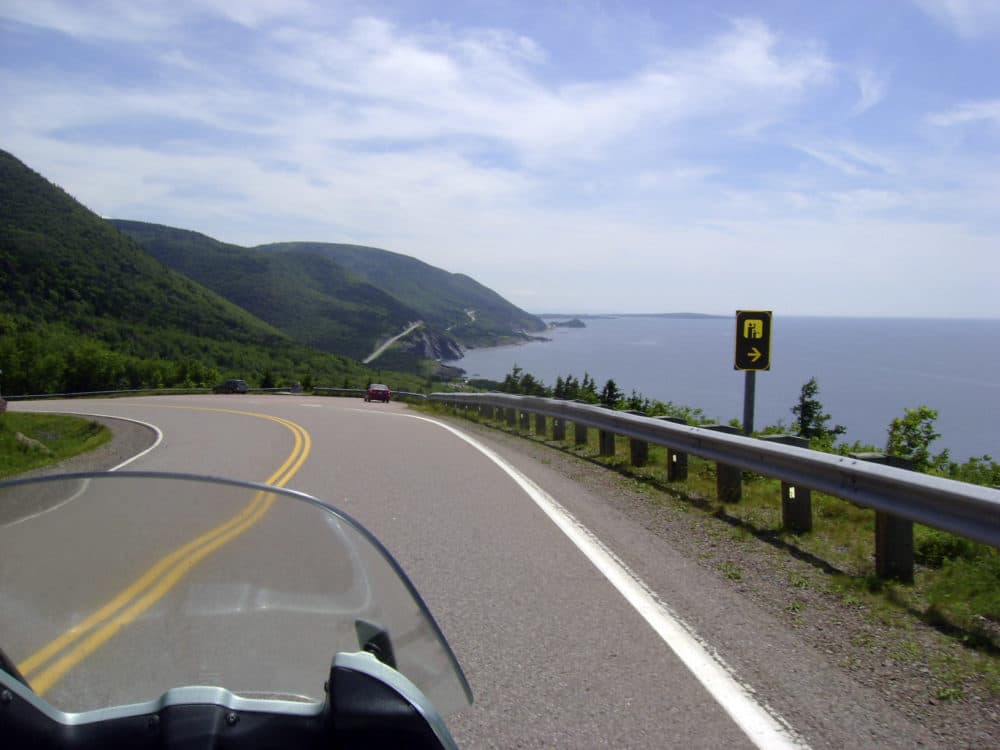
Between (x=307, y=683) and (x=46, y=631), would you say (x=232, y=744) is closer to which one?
(x=307, y=683)

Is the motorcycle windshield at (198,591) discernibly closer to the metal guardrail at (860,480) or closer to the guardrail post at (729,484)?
the metal guardrail at (860,480)

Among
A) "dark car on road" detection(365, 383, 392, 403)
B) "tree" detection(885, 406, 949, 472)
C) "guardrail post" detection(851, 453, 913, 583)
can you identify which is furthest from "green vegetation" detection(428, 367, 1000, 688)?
"dark car on road" detection(365, 383, 392, 403)

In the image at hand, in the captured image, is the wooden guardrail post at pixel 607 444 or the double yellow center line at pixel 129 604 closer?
the double yellow center line at pixel 129 604

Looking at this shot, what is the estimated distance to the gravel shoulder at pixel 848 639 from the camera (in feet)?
13.2

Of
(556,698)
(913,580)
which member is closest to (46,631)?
(556,698)

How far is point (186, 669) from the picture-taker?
2.39 metres

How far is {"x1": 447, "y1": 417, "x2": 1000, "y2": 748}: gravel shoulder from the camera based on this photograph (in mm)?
4012

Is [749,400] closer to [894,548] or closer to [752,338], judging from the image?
[752,338]

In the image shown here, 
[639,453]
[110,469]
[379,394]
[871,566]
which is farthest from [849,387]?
[871,566]

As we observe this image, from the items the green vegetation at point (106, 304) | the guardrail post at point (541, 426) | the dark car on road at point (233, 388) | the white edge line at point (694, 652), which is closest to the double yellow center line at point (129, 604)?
the white edge line at point (694, 652)

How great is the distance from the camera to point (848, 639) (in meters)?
5.20

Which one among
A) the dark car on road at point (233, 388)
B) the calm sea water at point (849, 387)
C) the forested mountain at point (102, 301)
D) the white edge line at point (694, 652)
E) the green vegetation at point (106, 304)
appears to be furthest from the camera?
the forested mountain at point (102, 301)

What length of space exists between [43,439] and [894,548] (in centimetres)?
2409

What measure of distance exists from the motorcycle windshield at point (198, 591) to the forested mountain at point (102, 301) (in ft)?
341
